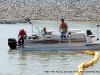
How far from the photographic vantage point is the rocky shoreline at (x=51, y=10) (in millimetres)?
79306

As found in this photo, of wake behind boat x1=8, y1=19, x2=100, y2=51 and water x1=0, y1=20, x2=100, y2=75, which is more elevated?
wake behind boat x1=8, y1=19, x2=100, y2=51

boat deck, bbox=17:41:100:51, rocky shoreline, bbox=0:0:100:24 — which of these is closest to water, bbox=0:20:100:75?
boat deck, bbox=17:41:100:51

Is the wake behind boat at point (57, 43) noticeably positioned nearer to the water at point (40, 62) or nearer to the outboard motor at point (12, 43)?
the outboard motor at point (12, 43)

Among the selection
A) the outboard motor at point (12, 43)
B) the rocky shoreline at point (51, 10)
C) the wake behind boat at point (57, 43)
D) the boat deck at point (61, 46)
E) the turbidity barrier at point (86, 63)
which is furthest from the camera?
the rocky shoreline at point (51, 10)

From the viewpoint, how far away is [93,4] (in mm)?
88188

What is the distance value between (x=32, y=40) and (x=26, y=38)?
40 centimetres

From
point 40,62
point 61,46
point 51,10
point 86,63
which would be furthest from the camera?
point 51,10

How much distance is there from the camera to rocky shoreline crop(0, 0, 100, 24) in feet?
260

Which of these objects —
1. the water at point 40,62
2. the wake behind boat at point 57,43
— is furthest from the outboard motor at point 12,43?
the water at point 40,62

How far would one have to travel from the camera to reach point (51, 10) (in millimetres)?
82688

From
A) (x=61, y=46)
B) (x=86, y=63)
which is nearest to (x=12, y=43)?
(x=61, y=46)

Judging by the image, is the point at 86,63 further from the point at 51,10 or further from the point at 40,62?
the point at 51,10

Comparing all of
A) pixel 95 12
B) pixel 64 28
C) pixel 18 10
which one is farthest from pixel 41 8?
pixel 64 28

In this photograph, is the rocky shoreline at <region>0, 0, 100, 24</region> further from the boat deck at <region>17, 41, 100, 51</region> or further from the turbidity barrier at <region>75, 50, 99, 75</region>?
the turbidity barrier at <region>75, 50, 99, 75</region>
